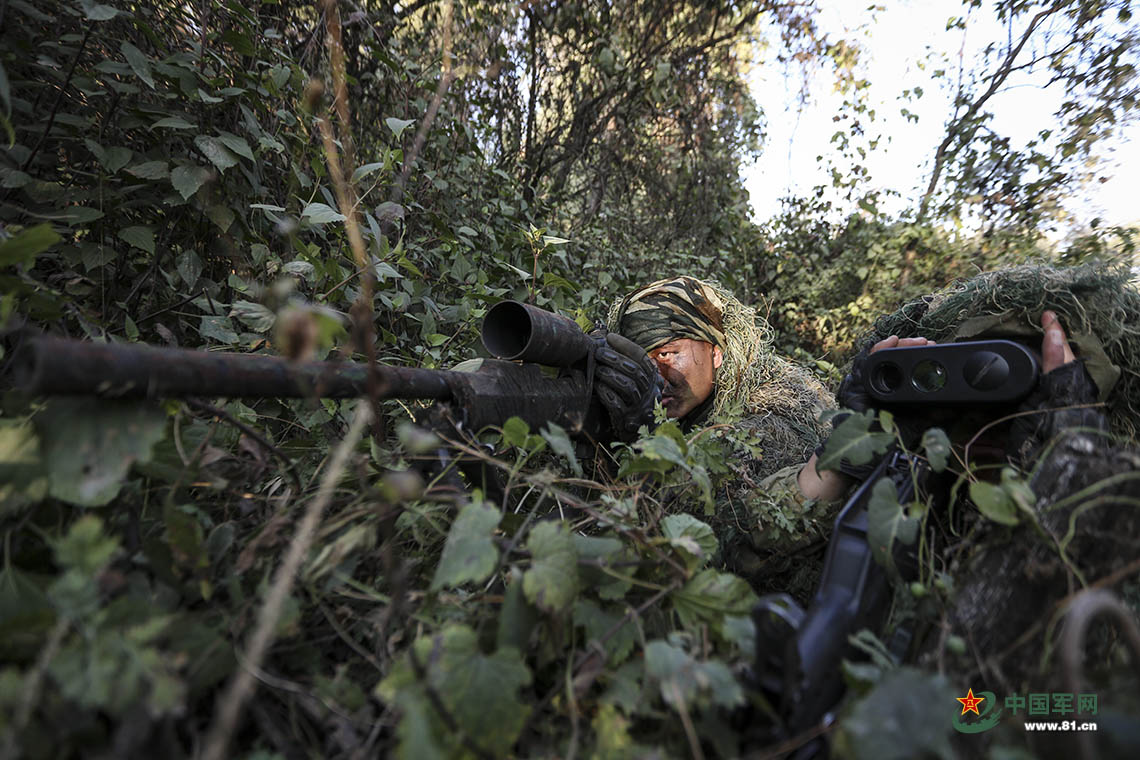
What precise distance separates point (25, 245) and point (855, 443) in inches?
51.6

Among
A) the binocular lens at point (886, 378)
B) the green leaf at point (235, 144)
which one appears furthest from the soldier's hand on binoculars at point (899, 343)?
the green leaf at point (235, 144)

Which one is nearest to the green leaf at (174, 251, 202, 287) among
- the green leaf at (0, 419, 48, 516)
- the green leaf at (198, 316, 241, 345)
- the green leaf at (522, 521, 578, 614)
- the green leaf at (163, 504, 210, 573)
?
the green leaf at (198, 316, 241, 345)

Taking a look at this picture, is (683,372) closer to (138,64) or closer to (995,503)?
(995,503)

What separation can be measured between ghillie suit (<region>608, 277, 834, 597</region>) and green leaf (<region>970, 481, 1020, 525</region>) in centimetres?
68

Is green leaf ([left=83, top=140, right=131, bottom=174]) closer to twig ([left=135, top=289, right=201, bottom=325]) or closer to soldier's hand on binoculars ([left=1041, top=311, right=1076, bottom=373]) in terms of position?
twig ([left=135, top=289, right=201, bottom=325])

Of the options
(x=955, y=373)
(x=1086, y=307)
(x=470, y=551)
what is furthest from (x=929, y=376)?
(x=470, y=551)

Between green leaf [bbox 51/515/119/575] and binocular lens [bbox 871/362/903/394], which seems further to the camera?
binocular lens [bbox 871/362/903/394]

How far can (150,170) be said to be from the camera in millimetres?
1338

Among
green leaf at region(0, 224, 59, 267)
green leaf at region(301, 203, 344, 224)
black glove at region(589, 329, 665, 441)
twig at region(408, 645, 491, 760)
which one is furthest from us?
black glove at region(589, 329, 665, 441)

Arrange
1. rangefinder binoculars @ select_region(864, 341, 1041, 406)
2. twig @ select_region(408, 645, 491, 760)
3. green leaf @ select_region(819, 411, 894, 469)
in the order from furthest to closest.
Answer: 1. rangefinder binoculars @ select_region(864, 341, 1041, 406)
2. green leaf @ select_region(819, 411, 894, 469)
3. twig @ select_region(408, 645, 491, 760)

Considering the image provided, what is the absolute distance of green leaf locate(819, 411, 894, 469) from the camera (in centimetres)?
92

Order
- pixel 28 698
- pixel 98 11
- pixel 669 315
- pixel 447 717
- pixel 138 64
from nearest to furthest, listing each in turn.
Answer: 1. pixel 28 698
2. pixel 447 717
3. pixel 98 11
4. pixel 138 64
5. pixel 669 315

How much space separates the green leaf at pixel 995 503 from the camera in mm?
719

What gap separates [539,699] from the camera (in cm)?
69
